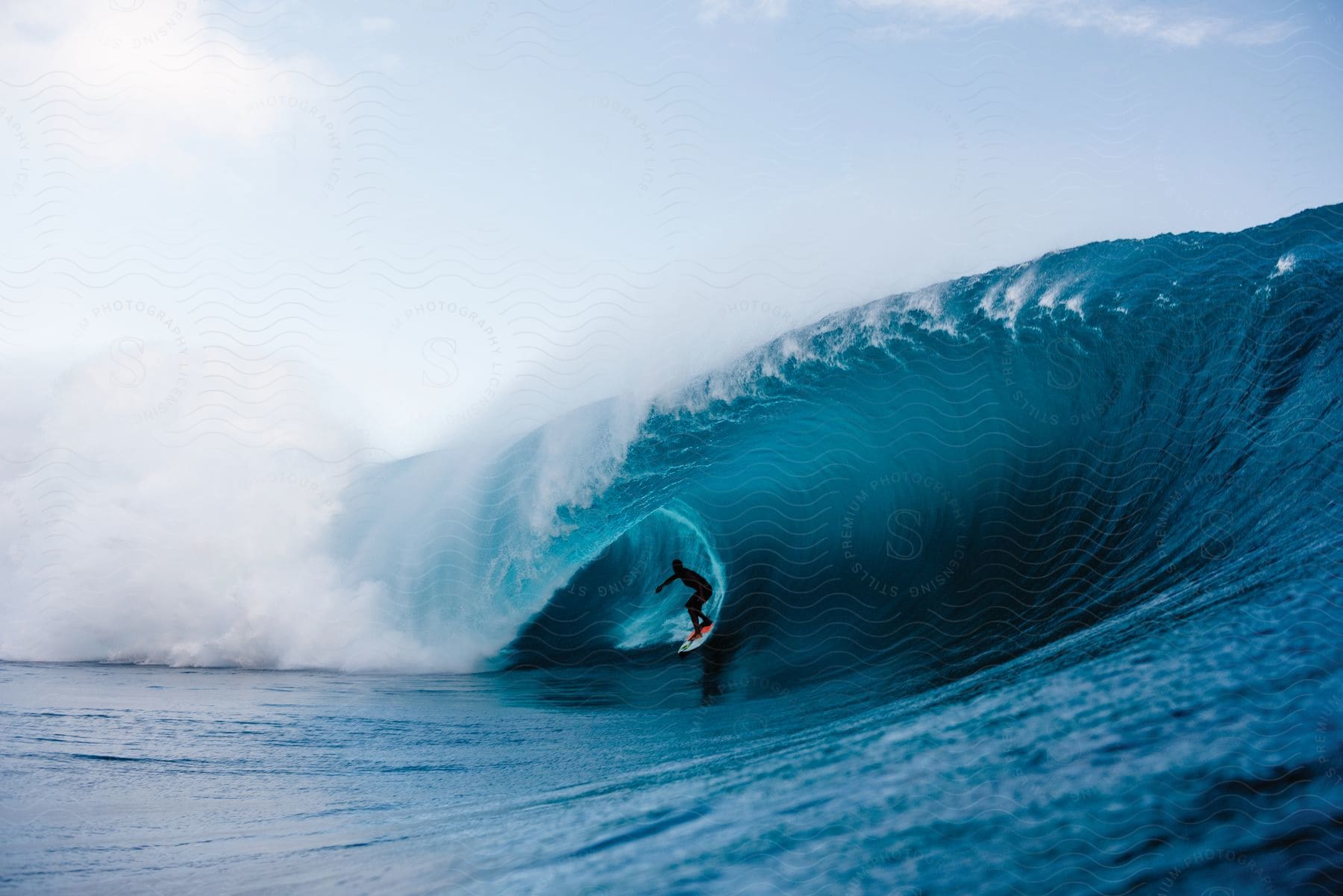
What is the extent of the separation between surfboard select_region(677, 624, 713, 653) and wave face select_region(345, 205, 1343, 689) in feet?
0.34

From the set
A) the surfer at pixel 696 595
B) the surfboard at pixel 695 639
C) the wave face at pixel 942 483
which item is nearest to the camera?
the wave face at pixel 942 483

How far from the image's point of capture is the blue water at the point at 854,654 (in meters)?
2.76

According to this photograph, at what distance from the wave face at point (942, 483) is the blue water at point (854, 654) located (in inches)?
1.3

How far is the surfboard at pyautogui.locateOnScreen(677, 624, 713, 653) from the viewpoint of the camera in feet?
19.0

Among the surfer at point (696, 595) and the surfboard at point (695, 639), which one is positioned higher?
the surfer at point (696, 595)

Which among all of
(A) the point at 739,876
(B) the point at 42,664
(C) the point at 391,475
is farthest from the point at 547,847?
(B) the point at 42,664

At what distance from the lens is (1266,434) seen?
5.61m

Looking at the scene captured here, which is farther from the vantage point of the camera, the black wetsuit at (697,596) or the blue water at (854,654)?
the black wetsuit at (697,596)

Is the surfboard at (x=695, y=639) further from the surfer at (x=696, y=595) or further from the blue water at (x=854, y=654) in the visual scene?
the blue water at (x=854, y=654)

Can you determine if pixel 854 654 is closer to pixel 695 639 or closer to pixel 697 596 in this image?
pixel 697 596

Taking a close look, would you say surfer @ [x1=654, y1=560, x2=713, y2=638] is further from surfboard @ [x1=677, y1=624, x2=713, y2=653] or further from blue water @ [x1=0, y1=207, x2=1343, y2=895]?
blue water @ [x1=0, y1=207, x2=1343, y2=895]

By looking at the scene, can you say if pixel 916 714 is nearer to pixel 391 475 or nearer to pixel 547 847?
pixel 547 847

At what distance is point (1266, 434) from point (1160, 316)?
1.53 metres

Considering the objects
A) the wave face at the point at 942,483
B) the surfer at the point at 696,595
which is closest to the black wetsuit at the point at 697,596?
the surfer at the point at 696,595
